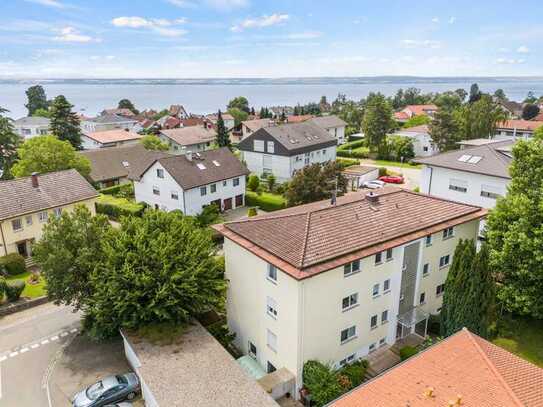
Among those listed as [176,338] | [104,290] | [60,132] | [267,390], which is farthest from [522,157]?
[60,132]

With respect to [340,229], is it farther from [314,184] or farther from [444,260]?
[314,184]

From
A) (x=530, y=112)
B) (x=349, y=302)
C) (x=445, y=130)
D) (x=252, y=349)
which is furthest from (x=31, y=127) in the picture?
(x=530, y=112)

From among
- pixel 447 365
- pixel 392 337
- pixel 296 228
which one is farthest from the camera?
pixel 392 337

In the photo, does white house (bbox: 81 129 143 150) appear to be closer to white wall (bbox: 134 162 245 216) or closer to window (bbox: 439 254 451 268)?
white wall (bbox: 134 162 245 216)

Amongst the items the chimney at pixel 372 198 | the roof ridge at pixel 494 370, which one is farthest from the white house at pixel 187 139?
the roof ridge at pixel 494 370

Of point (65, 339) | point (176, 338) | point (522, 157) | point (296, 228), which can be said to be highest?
point (522, 157)

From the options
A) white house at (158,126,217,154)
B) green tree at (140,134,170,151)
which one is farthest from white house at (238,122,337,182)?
white house at (158,126,217,154)

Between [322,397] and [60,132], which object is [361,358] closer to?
[322,397]
